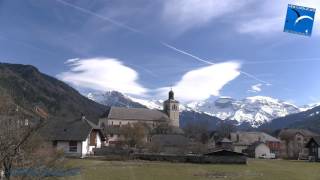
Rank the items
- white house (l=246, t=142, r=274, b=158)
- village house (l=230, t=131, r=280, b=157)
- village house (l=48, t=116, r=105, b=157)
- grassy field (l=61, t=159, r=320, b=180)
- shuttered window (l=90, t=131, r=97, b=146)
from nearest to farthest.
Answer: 1. grassy field (l=61, t=159, r=320, b=180)
2. village house (l=48, t=116, r=105, b=157)
3. shuttered window (l=90, t=131, r=97, b=146)
4. white house (l=246, t=142, r=274, b=158)
5. village house (l=230, t=131, r=280, b=157)

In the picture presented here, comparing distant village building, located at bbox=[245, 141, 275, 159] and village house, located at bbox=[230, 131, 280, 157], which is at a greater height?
village house, located at bbox=[230, 131, 280, 157]

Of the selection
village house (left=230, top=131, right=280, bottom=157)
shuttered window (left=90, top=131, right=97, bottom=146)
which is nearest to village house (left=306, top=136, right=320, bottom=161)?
village house (left=230, top=131, right=280, bottom=157)

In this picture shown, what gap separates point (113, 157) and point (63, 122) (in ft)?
48.1

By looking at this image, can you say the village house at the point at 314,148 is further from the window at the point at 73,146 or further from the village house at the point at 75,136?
the window at the point at 73,146

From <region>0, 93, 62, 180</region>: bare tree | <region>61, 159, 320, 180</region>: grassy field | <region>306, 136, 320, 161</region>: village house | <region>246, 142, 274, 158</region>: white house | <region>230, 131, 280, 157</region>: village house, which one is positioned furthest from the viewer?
<region>230, 131, 280, 157</region>: village house

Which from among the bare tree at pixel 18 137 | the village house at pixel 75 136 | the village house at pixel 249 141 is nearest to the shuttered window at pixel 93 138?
the village house at pixel 75 136

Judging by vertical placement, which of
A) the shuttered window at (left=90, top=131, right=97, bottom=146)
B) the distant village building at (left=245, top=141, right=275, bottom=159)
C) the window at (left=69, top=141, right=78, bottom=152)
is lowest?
the distant village building at (left=245, top=141, right=275, bottom=159)

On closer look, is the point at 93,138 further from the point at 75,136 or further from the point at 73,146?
the point at 73,146

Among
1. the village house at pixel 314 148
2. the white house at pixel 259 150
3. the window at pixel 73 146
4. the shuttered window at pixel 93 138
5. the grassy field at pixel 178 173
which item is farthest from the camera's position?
the white house at pixel 259 150

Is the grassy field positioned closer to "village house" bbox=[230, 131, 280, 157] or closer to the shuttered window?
the shuttered window

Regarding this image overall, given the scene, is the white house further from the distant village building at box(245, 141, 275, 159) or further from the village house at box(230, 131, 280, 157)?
the village house at box(230, 131, 280, 157)

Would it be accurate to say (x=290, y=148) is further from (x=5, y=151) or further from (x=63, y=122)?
(x=5, y=151)

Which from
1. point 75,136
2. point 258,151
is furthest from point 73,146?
point 258,151

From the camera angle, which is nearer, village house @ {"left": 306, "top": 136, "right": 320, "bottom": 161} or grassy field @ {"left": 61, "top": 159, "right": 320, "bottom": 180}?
grassy field @ {"left": 61, "top": 159, "right": 320, "bottom": 180}
